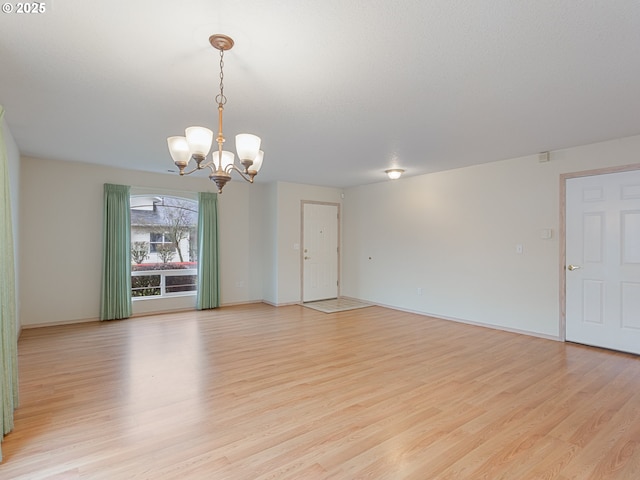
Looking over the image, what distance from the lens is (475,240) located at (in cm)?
532

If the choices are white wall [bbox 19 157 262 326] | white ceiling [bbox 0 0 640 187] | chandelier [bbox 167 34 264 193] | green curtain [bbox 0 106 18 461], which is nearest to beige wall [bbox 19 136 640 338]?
white wall [bbox 19 157 262 326]

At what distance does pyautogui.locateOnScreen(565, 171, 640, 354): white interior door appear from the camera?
3922 mm

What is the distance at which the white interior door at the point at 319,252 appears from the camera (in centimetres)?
720

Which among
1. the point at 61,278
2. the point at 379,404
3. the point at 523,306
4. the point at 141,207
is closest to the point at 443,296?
the point at 523,306

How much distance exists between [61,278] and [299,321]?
12.4 feet

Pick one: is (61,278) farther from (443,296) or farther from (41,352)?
(443,296)

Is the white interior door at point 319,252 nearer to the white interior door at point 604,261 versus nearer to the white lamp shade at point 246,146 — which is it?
the white interior door at point 604,261

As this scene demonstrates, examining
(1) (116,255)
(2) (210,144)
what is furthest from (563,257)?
(1) (116,255)

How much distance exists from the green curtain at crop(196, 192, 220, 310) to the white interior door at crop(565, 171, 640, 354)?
560 cm

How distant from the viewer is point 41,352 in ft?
13.1

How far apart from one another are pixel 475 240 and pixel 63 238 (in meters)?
6.44

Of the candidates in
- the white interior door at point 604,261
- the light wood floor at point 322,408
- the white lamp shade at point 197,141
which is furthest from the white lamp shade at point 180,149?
the white interior door at point 604,261

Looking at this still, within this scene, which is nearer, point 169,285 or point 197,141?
point 197,141

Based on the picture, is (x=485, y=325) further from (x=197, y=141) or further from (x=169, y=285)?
(x=169, y=285)
